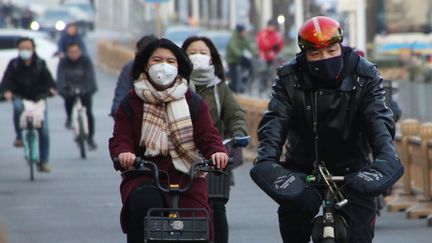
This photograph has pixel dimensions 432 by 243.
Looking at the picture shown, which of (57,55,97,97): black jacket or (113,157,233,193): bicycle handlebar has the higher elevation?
(113,157,233,193): bicycle handlebar

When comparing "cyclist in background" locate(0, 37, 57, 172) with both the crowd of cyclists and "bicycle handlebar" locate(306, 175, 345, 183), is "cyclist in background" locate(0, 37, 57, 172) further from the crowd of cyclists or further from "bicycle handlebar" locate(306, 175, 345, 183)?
"bicycle handlebar" locate(306, 175, 345, 183)

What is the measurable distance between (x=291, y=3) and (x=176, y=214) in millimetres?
61076

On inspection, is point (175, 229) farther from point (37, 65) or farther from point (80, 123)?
point (80, 123)

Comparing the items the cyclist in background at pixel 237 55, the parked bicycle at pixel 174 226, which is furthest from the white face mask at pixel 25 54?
the cyclist in background at pixel 237 55

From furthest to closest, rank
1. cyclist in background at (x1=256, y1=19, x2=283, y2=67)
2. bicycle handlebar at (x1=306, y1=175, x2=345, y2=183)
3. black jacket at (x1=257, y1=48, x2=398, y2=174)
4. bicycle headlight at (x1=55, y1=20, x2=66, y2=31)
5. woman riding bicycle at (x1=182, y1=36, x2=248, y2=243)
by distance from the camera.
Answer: bicycle headlight at (x1=55, y1=20, x2=66, y2=31) → cyclist in background at (x1=256, y1=19, x2=283, y2=67) → woman riding bicycle at (x1=182, y1=36, x2=248, y2=243) → black jacket at (x1=257, y1=48, x2=398, y2=174) → bicycle handlebar at (x1=306, y1=175, x2=345, y2=183)

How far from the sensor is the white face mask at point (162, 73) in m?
8.77

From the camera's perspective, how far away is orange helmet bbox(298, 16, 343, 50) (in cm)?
781

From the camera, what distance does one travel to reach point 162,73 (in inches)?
346

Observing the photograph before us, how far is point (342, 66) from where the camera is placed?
796 centimetres

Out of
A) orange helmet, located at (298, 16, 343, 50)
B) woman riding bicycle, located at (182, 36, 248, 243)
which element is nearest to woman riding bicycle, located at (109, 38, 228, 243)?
orange helmet, located at (298, 16, 343, 50)

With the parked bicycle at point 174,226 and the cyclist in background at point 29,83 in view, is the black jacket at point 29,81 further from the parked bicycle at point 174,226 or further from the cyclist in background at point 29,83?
the parked bicycle at point 174,226

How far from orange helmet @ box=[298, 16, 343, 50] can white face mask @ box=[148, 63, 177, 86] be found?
1.14m

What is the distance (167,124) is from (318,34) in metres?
1.32

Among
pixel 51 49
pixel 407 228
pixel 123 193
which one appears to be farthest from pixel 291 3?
pixel 123 193
